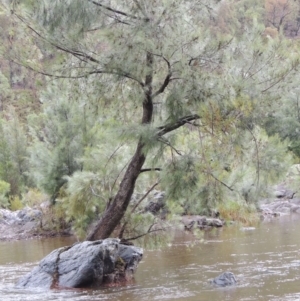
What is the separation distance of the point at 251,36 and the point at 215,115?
6.31ft

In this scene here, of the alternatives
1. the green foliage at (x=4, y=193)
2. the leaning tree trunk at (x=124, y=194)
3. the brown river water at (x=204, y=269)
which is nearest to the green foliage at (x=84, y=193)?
the leaning tree trunk at (x=124, y=194)

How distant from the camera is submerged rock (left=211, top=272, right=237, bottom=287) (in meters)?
11.8

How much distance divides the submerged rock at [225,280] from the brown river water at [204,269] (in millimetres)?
175

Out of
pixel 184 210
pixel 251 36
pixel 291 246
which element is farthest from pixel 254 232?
pixel 251 36

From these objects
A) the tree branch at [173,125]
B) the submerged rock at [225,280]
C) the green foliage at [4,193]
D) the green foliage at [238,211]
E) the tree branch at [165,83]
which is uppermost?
the green foliage at [4,193]

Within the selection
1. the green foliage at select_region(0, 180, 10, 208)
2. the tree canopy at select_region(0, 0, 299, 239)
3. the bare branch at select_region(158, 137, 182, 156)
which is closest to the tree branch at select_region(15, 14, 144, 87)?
the tree canopy at select_region(0, 0, 299, 239)

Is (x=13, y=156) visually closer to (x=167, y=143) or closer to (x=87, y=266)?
(x=87, y=266)

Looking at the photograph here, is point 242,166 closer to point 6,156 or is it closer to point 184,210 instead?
point 184,210

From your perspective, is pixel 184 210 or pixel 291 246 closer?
pixel 184 210

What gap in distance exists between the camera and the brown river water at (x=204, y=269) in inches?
439

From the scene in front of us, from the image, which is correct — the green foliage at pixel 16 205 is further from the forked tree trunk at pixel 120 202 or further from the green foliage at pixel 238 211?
the green foliage at pixel 238 211

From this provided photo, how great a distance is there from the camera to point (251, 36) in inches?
415

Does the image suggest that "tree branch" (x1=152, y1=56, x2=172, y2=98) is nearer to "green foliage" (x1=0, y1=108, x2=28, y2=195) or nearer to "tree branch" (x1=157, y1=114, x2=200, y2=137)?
"tree branch" (x1=157, y1=114, x2=200, y2=137)

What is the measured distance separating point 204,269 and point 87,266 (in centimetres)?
325
